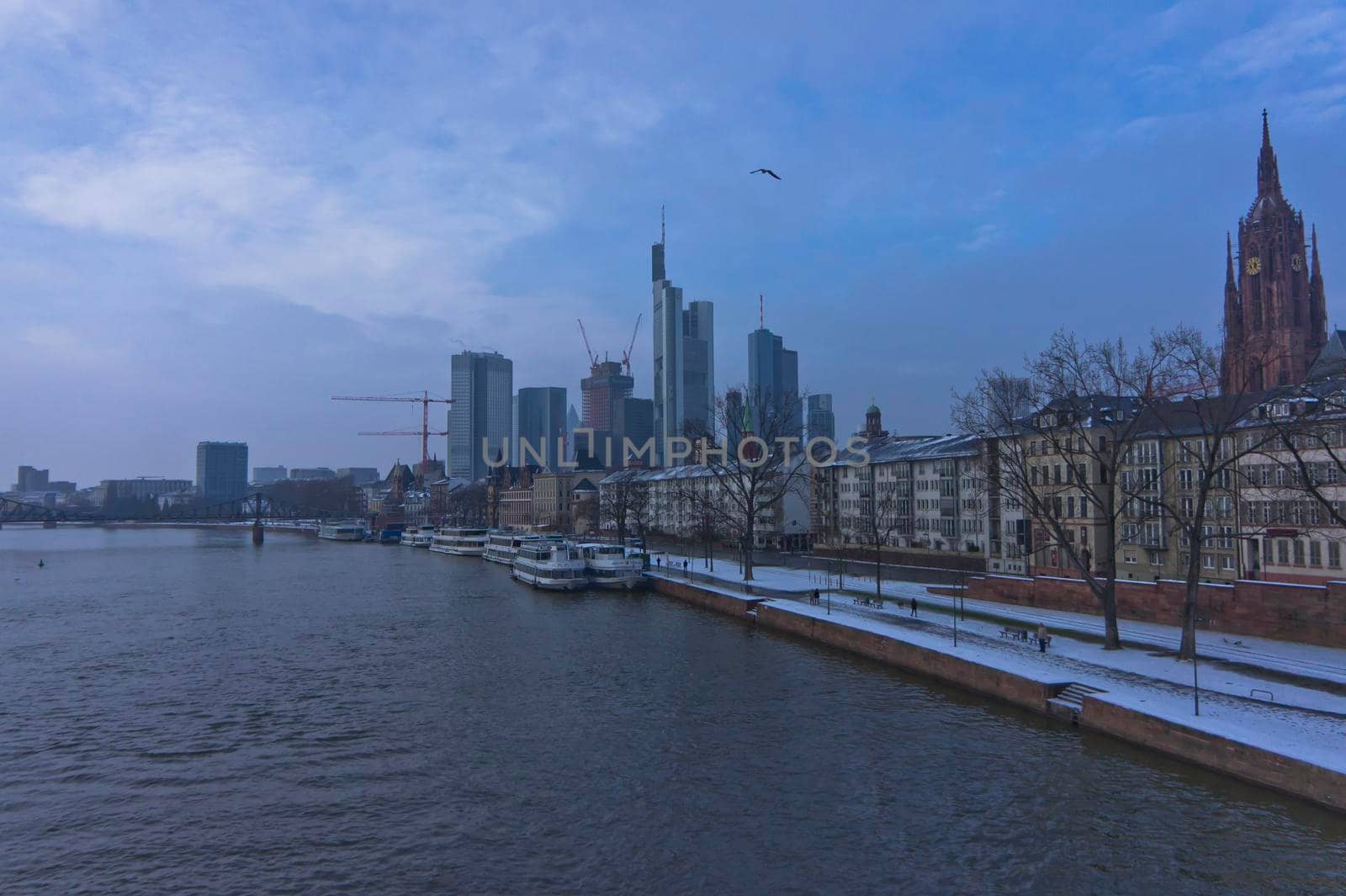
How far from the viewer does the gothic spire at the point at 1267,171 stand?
136 meters

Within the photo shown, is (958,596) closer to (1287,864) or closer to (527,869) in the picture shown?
(1287,864)

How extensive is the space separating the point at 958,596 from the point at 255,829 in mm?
42568

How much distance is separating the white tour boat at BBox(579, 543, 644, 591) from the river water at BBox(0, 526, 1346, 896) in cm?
3185

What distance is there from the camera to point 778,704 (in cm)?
3403

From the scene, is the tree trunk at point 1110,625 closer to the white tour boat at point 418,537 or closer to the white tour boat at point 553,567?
the white tour boat at point 553,567

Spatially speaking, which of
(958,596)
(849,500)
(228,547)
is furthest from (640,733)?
(228,547)

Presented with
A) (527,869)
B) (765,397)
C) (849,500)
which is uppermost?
(765,397)

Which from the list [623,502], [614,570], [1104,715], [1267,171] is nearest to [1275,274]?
[1267,171]

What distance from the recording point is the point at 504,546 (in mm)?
117562

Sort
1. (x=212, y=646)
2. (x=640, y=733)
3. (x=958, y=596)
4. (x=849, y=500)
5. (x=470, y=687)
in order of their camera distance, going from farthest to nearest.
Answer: (x=849, y=500) < (x=958, y=596) < (x=212, y=646) < (x=470, y=687) < (x=640, y=733)

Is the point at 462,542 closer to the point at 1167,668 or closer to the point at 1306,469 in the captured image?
the point at 1306,469

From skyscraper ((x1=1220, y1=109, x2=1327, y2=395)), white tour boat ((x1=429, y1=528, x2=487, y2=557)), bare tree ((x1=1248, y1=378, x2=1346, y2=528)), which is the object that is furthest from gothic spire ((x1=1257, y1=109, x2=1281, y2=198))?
white tour boat ((x1=429, y1=528, x2=487, y2=557))

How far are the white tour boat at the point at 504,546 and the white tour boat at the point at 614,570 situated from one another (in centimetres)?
2416

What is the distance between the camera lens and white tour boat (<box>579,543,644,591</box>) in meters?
79.0
